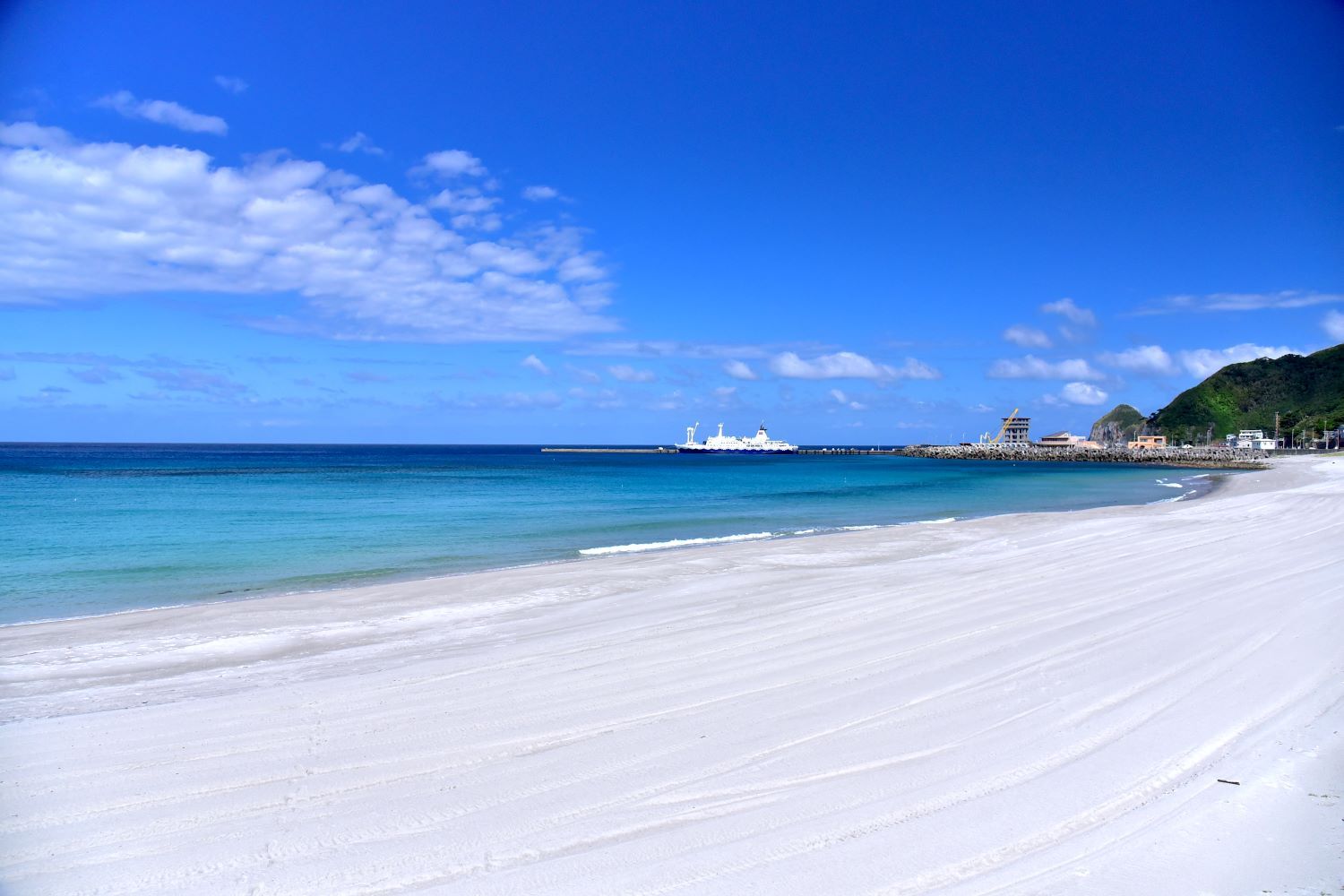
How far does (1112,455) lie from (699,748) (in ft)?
401

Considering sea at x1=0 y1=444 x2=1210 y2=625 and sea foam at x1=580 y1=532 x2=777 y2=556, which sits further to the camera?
sea foam at x1=580 y1=532 x2=777 y2=556

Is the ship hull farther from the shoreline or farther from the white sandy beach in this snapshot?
the white sandy beach

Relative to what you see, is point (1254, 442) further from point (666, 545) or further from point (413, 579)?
point (413, 579)

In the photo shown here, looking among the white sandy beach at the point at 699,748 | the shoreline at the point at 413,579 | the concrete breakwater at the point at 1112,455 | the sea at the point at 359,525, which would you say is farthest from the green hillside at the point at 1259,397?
the white sandy beach at the point at 699,748

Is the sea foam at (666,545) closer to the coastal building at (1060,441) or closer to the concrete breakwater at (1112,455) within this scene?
the concrete breakwater at (1112,455)

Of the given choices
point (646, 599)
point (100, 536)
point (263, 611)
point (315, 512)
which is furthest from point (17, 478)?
point (646, 599)

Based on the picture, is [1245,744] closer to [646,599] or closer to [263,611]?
[646,599]

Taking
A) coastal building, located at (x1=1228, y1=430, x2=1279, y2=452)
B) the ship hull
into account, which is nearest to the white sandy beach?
coastal building, located at (x1=1228, y1=430, x2=1279, y2=452)

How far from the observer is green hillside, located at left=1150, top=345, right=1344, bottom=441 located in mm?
131250

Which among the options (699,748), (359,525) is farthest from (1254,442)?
(699,748)

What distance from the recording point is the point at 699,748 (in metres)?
5.11

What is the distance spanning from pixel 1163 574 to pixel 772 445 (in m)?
162

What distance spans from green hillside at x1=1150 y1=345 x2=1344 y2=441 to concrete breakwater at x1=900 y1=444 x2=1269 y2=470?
32.9 meters

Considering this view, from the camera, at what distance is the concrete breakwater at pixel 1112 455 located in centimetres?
8344
